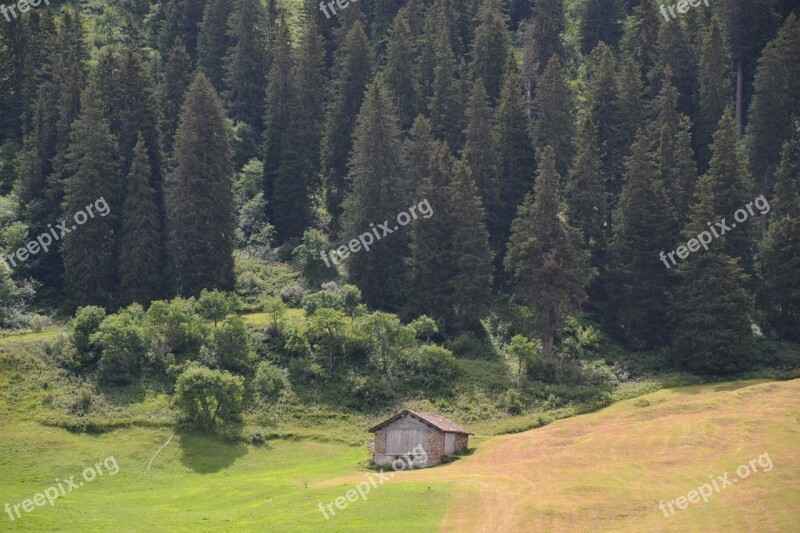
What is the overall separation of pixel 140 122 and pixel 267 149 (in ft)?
46.4

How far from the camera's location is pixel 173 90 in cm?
10438

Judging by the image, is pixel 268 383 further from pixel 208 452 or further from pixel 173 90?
pixel 173 90

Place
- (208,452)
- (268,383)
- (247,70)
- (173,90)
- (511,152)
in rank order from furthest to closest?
(247,70)
(173,90)
(511,152)
(268,383)
(208,452)

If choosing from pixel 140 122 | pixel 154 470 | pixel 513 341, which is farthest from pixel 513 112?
pixel 154 470

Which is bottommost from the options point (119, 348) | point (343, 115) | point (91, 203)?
point (119, 348)

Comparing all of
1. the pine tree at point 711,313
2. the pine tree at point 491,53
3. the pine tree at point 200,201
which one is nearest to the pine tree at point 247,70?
the pine tree at point 200,201

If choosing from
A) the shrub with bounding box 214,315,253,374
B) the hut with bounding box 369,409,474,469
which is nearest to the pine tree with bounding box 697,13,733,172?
the hut with bounding box 369,409,474,469

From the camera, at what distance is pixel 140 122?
9612 cm

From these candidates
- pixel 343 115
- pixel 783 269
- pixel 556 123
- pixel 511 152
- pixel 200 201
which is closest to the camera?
pixel 783 269

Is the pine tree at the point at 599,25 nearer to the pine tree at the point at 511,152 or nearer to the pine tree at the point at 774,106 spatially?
the pine tree at the point at 774,106

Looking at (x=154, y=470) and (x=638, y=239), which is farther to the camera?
(x=638, y=239)

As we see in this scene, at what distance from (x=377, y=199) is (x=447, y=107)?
49.9ft

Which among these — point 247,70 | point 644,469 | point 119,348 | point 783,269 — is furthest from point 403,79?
point 644,469

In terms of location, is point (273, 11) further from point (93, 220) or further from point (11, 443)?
point (11, 443)
